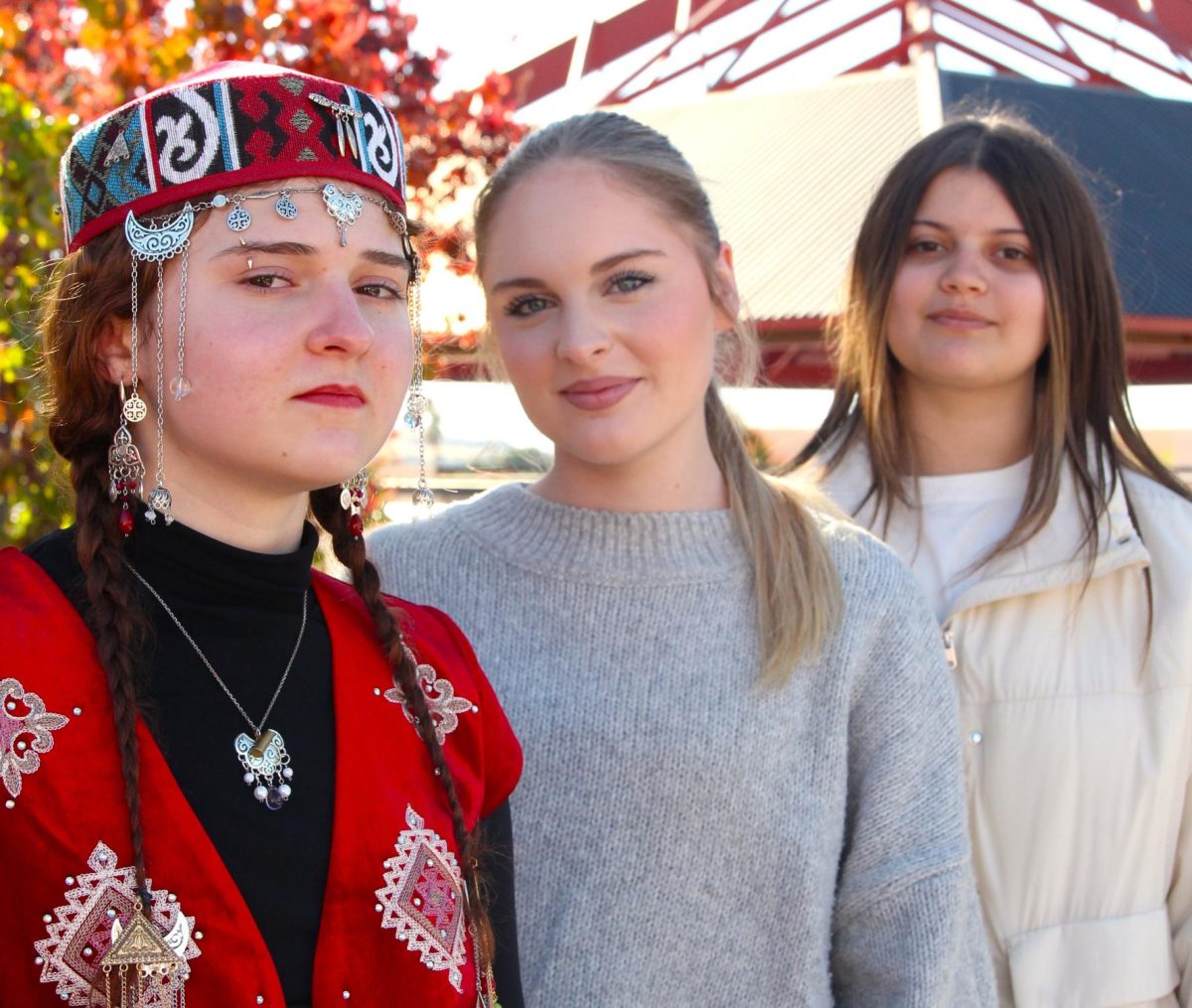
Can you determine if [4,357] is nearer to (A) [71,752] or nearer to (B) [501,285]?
(B) [501,285]

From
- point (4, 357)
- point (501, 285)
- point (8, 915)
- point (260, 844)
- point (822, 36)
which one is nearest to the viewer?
point (8, 915)

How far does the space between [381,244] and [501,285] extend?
58 centimetres

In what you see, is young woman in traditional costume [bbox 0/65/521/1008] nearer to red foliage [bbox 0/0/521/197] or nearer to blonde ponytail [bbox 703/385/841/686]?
blonde ponytail [bbox 703/385/841/686]

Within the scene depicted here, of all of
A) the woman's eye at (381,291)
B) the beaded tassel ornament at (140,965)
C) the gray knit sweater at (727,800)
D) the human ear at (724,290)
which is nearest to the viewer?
the beaded tassel ornament at (140,965)

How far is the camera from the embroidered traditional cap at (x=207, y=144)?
149 cm

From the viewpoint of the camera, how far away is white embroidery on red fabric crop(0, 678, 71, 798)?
1308 mm

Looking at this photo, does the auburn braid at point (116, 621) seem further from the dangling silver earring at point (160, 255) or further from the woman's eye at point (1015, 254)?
the woman's eye at point (1015, 254)

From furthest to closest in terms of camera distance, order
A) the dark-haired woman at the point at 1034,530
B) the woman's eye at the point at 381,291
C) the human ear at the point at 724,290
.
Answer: the dark-haired woman at the point at 1034,530 → the human ear at the point at 724,290 → the woman's eye at the point at 381,291

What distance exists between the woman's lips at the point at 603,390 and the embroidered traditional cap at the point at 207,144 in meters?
0.59

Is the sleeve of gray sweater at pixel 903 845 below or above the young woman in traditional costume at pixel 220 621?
below

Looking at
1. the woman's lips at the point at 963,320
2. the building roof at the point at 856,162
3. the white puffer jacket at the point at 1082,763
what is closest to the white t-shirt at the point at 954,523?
the white puffer jacket at the point at 1082,763

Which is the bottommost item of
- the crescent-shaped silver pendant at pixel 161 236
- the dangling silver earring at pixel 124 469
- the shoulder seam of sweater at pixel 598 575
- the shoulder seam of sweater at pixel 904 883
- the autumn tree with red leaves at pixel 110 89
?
the shoulder seam of sweater at pixel 904 883

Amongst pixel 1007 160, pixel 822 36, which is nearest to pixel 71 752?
pixel 1007 160

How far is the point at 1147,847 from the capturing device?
7.77 ft
